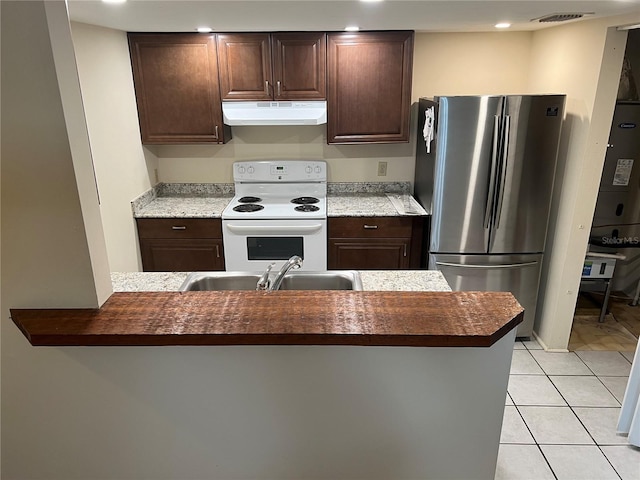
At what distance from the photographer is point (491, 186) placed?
2754mm

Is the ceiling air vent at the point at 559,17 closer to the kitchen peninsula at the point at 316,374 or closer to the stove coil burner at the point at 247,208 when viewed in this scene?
the kitchen peninsula at the point at 316,374

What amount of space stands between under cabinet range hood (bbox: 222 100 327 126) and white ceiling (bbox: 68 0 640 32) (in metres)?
0.49

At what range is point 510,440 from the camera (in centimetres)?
220

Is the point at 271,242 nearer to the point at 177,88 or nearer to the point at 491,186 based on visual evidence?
the point at 177,88

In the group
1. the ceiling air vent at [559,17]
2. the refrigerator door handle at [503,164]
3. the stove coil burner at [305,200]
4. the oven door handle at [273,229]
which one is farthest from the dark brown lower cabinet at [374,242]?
the ceiling air vent at [559,17]

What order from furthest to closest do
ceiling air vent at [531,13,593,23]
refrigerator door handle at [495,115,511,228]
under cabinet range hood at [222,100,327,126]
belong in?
under cabinet range hood at [222,100,327,126]
refrigerator door handle at [495,115,511,228]
ceiling air vent at [531,13,593,23]

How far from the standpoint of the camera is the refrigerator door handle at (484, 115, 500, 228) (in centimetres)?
263

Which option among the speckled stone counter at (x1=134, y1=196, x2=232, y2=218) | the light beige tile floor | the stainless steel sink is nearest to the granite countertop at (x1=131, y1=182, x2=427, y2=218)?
the speckled stone counter at (x1=134, y1=196, x2=232, y2=218)

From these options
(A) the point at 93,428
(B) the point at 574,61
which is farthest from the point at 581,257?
(A) the point at 93,428

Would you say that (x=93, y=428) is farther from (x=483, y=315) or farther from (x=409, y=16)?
(x=409, y=16)

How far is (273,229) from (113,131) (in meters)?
1.19

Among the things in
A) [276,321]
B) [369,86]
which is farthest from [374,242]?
[276,321]

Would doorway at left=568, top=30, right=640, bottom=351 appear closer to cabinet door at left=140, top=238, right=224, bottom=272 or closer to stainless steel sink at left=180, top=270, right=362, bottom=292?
stainless steel sink at left=180, top=270, right=362, bottom=292

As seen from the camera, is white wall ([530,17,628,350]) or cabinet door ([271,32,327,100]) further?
cabinet door ([271,32,327,100])
